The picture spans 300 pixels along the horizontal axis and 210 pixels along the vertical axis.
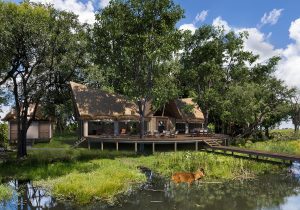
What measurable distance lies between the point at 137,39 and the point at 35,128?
753 inches

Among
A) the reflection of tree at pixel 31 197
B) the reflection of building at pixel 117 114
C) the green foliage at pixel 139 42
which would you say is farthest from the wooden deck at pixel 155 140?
the reflection of tree at pixel 31 197

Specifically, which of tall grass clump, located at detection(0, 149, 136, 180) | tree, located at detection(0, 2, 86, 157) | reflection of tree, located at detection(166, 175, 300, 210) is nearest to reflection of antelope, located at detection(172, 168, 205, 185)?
reflection of tree, located at detection(166, 175, 300, 210)

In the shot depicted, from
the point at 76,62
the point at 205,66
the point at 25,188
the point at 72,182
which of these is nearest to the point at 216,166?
the point at 72,182

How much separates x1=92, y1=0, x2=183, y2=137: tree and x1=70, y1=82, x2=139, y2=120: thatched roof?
5.26 m

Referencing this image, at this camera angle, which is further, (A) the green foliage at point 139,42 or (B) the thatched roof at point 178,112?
(B) the thatched roof at point 178,112

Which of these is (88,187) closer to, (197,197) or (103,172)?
(103,172)

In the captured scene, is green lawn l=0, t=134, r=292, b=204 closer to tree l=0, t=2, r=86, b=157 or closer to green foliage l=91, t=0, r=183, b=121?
tree l=0, t=2, r=86, b=157

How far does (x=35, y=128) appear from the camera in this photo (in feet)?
150

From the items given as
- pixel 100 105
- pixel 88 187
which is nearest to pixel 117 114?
pixel 100 105

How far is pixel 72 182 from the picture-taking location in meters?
18.0

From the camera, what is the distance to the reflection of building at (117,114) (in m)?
42.3

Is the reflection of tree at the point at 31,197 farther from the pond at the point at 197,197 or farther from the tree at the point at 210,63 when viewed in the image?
the tree at the point at 210,63

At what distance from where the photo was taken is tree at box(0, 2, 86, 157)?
26.8 meters

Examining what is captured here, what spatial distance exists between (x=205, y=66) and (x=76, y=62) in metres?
17.7
